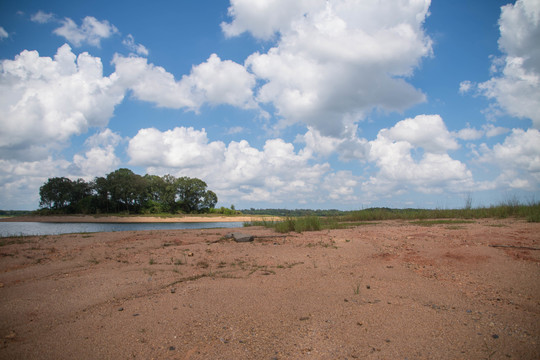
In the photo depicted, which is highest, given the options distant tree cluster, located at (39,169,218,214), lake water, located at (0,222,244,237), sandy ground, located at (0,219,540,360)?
distant tree cluster, located at (39,169,218,214)

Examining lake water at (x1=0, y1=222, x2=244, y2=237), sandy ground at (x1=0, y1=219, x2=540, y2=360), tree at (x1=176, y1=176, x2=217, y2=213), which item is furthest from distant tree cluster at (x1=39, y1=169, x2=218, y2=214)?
sandy ground at (x1=0, y1=219, x2=540, y2=360)

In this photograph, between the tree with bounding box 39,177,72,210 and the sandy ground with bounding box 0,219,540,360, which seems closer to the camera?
the sandy ground with bounding box 0,219,540,360

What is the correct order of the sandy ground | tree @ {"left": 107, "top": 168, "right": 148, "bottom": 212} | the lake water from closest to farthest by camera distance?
the sandy ground → the lake water → tree @ {"left": 107, "top": 168, "right": 148, "bottom": 212}

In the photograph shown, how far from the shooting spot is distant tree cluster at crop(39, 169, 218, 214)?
55.3 metres

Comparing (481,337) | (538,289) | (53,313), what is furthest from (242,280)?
(538,289)

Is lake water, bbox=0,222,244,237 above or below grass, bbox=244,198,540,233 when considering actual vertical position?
below

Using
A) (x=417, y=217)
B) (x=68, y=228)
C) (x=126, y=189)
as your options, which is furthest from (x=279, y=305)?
(x=126, y=189)

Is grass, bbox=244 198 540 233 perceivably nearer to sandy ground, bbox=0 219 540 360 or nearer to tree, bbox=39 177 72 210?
sandy ground, bbox=0 219 540 360

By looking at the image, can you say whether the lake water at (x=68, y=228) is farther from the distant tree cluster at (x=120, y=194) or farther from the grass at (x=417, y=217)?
the distant tree cluster at (x=120, y=194)

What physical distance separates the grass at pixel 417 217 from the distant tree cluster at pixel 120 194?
4395 cm

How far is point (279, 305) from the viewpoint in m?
4.56

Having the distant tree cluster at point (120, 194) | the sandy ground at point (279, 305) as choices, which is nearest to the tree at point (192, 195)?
the distant tree cluster at point (120, 194)

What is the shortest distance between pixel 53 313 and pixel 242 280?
310 centimetres

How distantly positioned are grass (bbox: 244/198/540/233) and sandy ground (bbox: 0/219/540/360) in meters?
6.38
